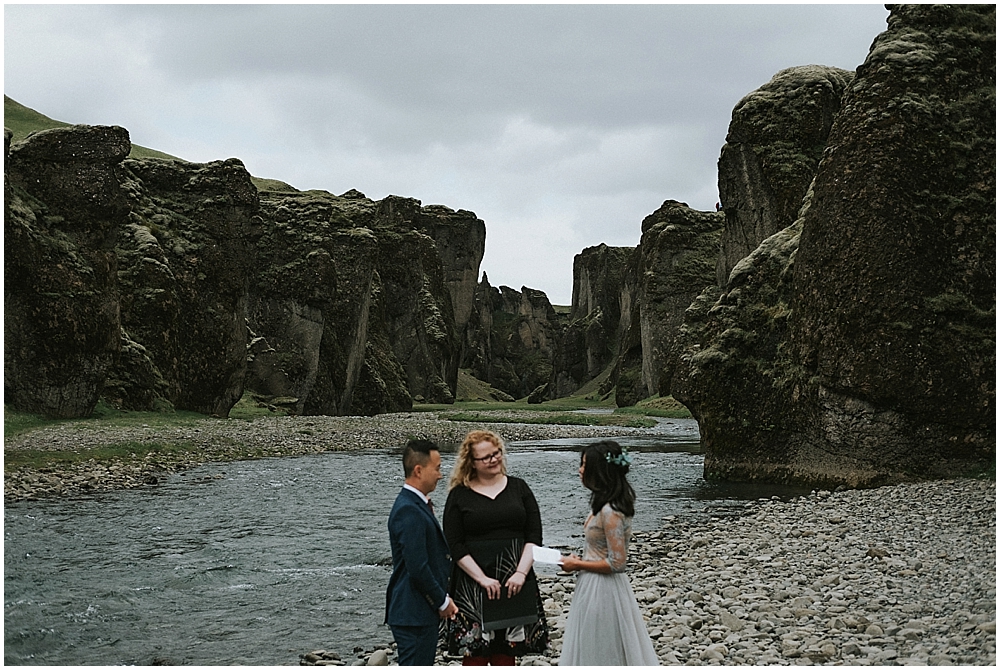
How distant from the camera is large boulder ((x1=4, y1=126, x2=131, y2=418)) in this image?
37375mm

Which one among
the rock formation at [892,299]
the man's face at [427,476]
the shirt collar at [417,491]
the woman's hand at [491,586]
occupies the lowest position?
the woman's hand at [491,586]

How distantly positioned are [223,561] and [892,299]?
1670cm

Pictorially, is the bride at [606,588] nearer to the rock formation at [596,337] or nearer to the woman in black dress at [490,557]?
the woman in black dress at [490,557]

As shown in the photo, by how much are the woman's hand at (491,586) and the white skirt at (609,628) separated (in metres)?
0.60

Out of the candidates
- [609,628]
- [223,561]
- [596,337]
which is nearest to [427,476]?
[609,628]

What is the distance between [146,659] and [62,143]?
3879 centimetres

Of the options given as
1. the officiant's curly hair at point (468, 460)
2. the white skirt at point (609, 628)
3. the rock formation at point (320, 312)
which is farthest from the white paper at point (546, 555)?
the rock formation at point (320, 312)

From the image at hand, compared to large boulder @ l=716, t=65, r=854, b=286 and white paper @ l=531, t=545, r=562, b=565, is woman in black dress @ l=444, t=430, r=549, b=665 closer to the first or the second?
white paper @ l=531, t=545, r=562, b=565

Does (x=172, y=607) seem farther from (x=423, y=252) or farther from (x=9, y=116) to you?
(x=423, y=252)

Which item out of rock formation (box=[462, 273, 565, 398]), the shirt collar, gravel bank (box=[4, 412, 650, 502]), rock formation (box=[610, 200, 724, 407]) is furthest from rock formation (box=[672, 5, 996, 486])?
rock formation (box=[462, 273, 565, 398])

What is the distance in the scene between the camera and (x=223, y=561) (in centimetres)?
1553

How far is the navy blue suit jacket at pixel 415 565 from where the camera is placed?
257 inches

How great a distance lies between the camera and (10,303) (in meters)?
37.0

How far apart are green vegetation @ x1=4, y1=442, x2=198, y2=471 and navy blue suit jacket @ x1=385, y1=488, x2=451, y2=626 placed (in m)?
21.8
